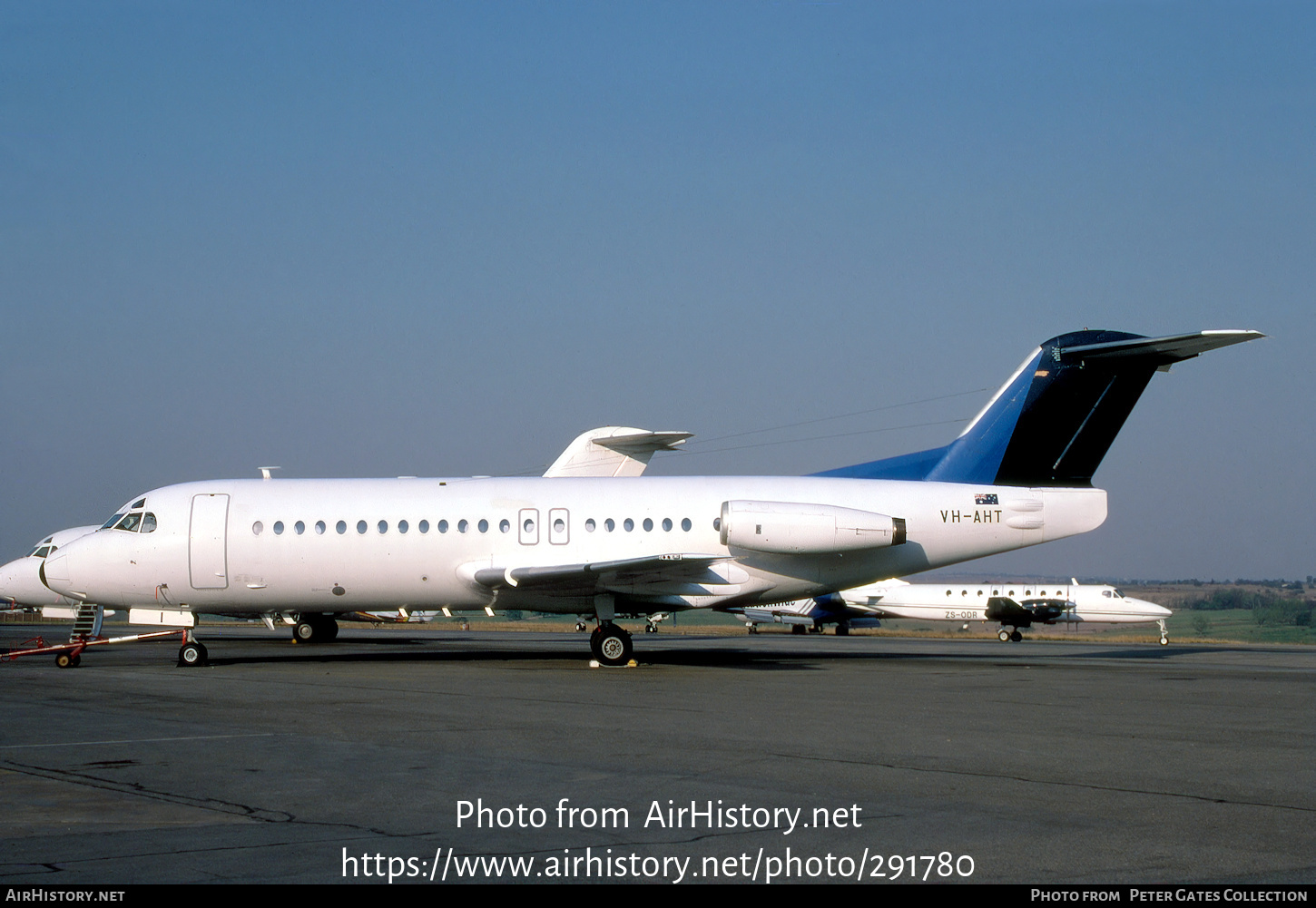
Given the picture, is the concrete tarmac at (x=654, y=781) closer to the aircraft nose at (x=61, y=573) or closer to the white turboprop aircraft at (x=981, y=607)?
the aircraft nose at (x=61, y=573)

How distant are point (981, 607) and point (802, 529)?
36132 mm

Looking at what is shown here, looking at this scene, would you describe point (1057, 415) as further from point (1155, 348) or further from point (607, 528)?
point (607, 528)

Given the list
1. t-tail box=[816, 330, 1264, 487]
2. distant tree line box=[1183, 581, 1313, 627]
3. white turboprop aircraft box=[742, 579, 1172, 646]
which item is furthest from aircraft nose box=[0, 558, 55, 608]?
distant tree line box=[1183, 581, 1313, 627]

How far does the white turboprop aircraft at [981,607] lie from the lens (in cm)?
5128

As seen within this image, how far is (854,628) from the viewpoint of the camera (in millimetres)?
66188

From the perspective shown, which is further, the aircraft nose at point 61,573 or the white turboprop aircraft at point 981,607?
the white turboprop aircraft at point 981,607

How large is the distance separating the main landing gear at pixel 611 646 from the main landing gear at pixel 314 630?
559 inches

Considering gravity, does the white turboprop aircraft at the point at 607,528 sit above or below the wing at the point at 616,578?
above

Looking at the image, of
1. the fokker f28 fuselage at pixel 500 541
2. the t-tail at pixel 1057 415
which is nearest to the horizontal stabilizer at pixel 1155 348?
the t-tail at pixel 1057 415
